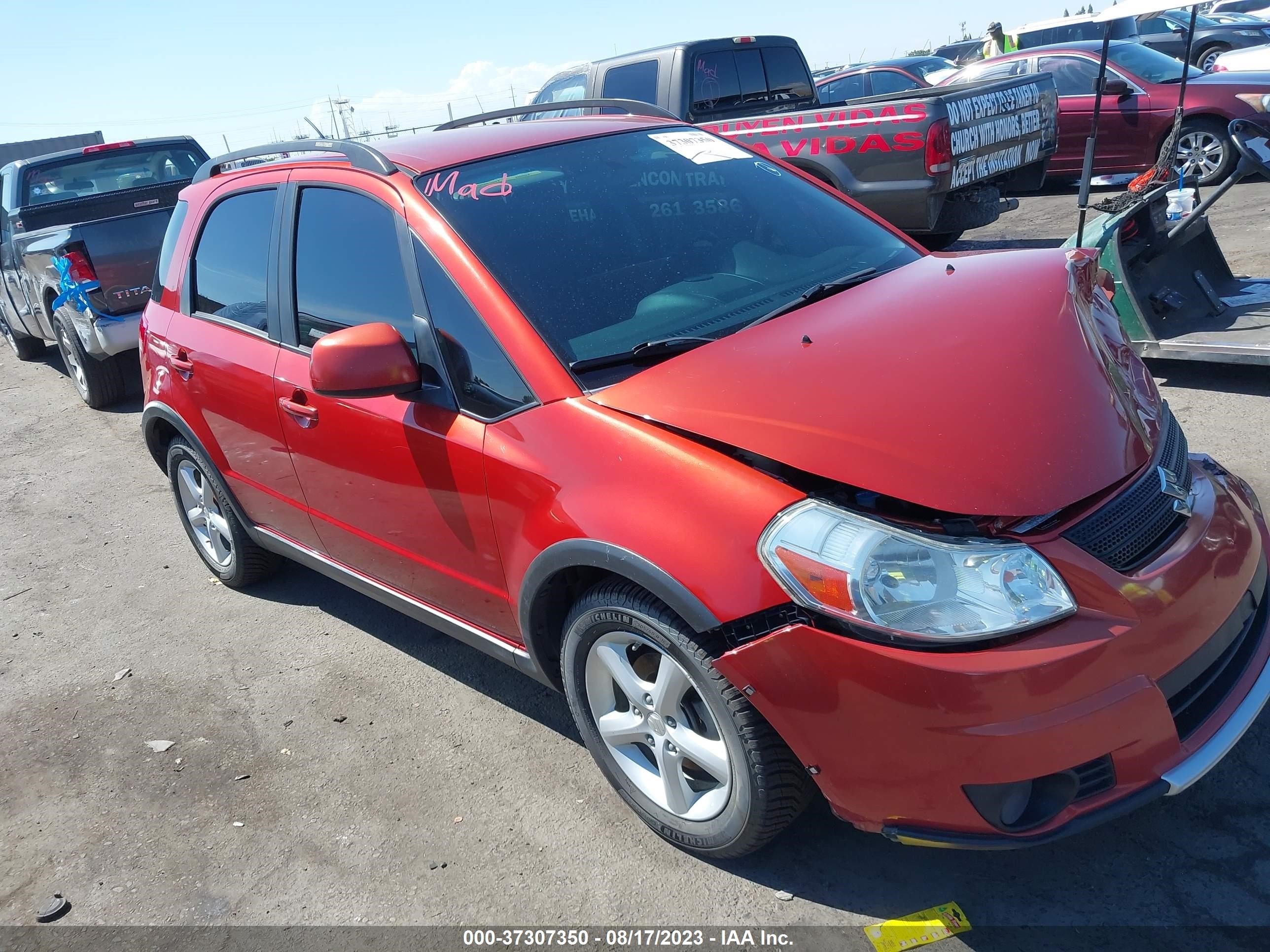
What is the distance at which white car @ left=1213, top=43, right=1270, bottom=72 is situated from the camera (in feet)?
38.0

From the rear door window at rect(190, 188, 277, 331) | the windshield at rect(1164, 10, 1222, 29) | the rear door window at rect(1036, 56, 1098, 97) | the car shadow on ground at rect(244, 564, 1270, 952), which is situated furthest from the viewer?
the windshield at rect(1164, 10, 1222, 29)

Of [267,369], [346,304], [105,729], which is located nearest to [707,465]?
[346,304]

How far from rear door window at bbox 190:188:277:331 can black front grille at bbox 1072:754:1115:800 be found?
3.05m

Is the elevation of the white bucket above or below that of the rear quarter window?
below

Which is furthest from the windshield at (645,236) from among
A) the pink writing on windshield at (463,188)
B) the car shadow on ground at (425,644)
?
the car shadow on ground at (425,644)

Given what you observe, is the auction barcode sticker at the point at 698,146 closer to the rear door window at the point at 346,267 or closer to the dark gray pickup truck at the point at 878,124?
the rear door window at the point at 346,267

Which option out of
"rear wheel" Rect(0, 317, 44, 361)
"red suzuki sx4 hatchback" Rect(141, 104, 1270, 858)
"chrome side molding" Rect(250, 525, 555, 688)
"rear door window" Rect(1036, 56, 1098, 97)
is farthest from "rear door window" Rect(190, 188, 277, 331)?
"rear door window" Rect(1036, 56, 1098, 97)

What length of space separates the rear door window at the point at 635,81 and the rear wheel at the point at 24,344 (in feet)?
23.5

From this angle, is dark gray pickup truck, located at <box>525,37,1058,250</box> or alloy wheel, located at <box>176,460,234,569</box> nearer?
alloy wheel, located at <box>176,460,234,569</box>

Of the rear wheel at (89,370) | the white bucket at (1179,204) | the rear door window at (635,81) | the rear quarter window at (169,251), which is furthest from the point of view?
the rear door window at (635,81)

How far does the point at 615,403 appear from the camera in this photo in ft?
8.41

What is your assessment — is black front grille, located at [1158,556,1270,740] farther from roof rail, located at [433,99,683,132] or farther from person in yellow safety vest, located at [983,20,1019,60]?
person in yellow safety vest, located at [983,20,1019,60]

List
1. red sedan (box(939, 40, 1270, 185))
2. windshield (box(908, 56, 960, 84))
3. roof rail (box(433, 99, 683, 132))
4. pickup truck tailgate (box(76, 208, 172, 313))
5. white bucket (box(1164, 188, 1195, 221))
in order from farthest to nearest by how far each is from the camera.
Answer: windshield (box(908, 56, 960, 84)) → red sedan (box(939, 40, 1270, 185)) → pickup truck tailgate (box(76, 208, 172, 313)) → white bucket (box(1164, 188, 1195, 221)) → roof rail (box(433, 99, 683, 132))

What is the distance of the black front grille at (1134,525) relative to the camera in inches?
86.5
